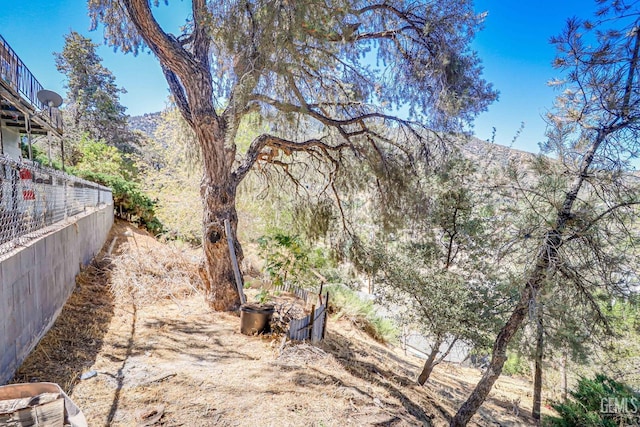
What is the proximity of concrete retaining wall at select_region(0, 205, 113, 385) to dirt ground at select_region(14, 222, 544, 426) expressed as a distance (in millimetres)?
165

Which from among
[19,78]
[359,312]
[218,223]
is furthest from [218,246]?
[19,78]

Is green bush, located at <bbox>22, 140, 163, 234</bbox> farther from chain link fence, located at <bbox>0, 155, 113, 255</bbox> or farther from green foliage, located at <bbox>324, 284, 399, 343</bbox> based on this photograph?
green foliage, located at <bbox>324, 284, 399, 343</bbox>

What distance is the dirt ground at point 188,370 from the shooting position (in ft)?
7.97

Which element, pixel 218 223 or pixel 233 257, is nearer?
pixel 233 257

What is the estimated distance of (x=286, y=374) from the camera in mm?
3203

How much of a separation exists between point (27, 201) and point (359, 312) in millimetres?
7271

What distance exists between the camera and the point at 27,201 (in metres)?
3.25

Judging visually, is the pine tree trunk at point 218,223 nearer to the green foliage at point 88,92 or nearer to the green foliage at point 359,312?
the green foliage at point 359,312

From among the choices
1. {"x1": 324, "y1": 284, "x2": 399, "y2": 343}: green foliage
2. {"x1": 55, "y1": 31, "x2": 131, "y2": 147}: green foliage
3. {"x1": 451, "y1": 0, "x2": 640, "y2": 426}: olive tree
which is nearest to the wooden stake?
{"x1": 324, "y1": 284, "x2": 399, "y2": 343}: green foliage

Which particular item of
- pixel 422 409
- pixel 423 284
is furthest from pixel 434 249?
pixel 422 409

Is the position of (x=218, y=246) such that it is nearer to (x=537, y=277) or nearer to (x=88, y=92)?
(x=537, y=277)

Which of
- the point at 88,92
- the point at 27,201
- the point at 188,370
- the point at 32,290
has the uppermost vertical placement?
the point at 88,92

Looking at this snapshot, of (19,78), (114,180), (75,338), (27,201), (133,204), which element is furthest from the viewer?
(133,204)

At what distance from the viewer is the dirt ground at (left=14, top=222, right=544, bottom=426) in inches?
95.7
